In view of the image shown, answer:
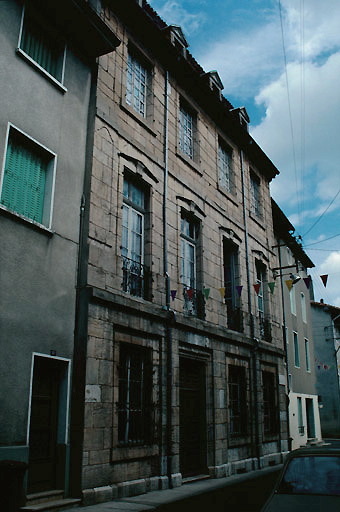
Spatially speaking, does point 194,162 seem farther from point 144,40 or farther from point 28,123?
point 28,123

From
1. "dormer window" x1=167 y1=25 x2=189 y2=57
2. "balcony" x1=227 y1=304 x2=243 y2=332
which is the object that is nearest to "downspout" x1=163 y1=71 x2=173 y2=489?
"dormer window" x1=167 y1=25 x2=189 y2=57

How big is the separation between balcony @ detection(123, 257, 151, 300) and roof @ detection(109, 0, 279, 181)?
5.68 meters

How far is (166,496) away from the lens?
8891 millimetres

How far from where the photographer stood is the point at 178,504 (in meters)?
8.26

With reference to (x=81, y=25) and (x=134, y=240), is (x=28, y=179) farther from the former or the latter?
(x=81, y=25)

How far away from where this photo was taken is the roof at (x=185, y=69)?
11570mm

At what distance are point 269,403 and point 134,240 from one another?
8521 mm

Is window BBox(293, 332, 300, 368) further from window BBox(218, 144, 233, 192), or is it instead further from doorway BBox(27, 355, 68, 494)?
doorway BBox(27, 355, 68, 494)

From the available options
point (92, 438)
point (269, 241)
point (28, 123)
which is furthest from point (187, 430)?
point (269, 241)

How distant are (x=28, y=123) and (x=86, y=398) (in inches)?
182

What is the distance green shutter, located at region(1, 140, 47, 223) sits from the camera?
7719 mm

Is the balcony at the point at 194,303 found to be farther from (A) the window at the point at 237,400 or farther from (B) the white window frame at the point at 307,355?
(B) the white window frame at the point at 307,355

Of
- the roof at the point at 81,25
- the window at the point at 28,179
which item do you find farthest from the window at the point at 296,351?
the window at the point at 28,179

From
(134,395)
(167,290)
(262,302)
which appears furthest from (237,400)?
(134,395)
